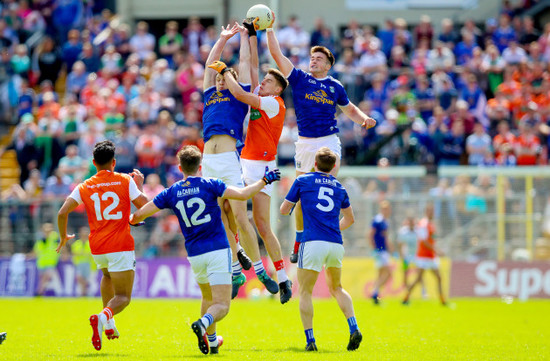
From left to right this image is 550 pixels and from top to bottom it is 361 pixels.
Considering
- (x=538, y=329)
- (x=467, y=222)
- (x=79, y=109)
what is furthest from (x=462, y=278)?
(x=79, y=109)

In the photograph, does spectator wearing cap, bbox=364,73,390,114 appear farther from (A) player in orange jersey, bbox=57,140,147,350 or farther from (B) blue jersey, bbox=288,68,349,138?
(A) player in orange jersey, bbox=57,140,147,350

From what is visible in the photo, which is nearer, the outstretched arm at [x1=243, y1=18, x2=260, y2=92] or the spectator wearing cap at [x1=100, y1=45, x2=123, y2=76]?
the outstretched arm at [x1=243, y1=18, x2=260, y2=92]

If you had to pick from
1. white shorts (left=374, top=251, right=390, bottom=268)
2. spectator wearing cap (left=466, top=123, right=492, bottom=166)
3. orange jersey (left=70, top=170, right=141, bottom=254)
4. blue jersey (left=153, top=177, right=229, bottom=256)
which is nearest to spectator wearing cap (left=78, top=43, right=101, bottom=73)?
white shorts (left=374, top=251, right=390, bottom=268)

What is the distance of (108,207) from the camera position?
36.8 feet

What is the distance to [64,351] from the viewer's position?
11.3 metres

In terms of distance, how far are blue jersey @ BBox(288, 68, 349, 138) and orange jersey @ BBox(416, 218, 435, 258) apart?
29.2 ft

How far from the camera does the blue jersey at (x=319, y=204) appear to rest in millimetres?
11117

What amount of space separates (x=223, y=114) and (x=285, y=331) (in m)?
4.08

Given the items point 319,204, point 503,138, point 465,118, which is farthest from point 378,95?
point 319,204

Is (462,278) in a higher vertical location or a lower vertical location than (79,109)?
lower

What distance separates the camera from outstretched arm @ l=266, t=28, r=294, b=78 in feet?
39.6

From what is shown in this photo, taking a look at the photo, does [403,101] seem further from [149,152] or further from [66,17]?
[66,17]

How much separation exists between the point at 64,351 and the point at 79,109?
50.6ft

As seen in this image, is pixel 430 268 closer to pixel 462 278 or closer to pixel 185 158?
pixel 462 278
